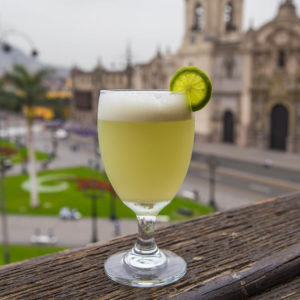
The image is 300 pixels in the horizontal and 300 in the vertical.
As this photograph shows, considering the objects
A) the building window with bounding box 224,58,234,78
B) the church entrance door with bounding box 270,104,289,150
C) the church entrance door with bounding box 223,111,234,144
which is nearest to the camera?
the church entrance door with bounding box 270,104,289,150

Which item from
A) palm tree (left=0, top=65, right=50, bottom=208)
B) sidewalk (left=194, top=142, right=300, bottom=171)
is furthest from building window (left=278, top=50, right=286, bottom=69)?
palm tree (left=0, top=65, right=50, bottom=208)

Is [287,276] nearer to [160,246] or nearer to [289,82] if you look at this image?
[160,246]

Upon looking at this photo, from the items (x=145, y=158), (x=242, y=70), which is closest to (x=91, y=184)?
(x=242, y=70)

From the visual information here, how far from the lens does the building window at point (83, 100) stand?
49550 mm

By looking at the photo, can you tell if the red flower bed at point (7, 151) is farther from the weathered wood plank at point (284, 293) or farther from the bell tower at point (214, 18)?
the weathered wood plank at point (284, 293)

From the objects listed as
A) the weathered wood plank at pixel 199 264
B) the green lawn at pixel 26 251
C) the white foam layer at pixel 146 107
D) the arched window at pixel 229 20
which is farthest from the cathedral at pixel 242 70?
the white foam layer at pixel 146 107

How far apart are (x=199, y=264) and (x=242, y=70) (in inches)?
1197

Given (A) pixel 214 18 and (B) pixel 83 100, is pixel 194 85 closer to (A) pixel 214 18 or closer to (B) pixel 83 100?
(A) pixel 214 18

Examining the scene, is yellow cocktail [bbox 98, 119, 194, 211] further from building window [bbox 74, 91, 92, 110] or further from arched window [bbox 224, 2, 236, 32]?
building window [bbox 74, 91, 92, 110]

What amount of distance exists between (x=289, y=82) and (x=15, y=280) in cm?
2809

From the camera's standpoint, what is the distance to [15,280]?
4.31ft

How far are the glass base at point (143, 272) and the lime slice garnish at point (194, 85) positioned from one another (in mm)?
576

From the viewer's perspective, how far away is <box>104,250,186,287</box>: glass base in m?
1.31

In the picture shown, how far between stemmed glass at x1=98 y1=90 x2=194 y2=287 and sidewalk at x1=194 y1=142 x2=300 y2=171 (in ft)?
76.1
